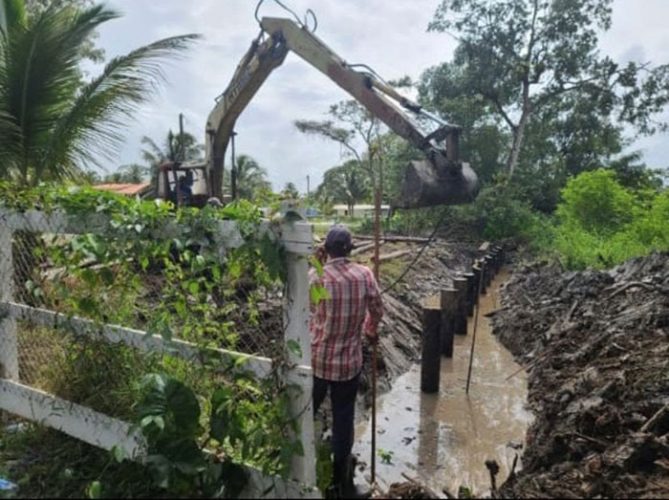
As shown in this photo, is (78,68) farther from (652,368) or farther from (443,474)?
(652,368)

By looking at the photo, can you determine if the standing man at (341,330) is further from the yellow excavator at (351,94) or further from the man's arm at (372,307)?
the yellow excavator at (351,94)

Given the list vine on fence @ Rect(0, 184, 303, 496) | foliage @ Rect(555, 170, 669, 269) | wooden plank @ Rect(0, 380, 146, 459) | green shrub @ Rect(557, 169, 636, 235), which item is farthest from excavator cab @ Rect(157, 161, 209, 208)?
green shrub @ Rect(557, 169, 636, 235)

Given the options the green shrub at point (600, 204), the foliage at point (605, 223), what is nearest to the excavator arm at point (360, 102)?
the foliage at point (605, 223)

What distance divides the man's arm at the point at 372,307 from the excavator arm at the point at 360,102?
1.59 metres

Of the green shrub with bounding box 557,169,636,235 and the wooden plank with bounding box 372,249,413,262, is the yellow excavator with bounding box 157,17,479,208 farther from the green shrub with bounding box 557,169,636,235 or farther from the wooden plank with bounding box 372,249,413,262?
the green shrub with bounding box 557,169,636,235

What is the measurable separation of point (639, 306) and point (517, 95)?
84.1 ft

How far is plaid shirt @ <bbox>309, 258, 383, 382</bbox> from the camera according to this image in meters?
3.72

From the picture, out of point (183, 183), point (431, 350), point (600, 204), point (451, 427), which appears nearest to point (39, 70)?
point (183, 183)

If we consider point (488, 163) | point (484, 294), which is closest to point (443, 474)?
point (484, 294)

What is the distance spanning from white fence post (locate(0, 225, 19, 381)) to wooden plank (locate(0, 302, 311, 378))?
96mm

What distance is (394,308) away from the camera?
9.95m

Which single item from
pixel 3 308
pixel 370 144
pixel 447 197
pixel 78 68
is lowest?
pixel 3 308

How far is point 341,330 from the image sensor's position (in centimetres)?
375

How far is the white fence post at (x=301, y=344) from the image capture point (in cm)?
281
